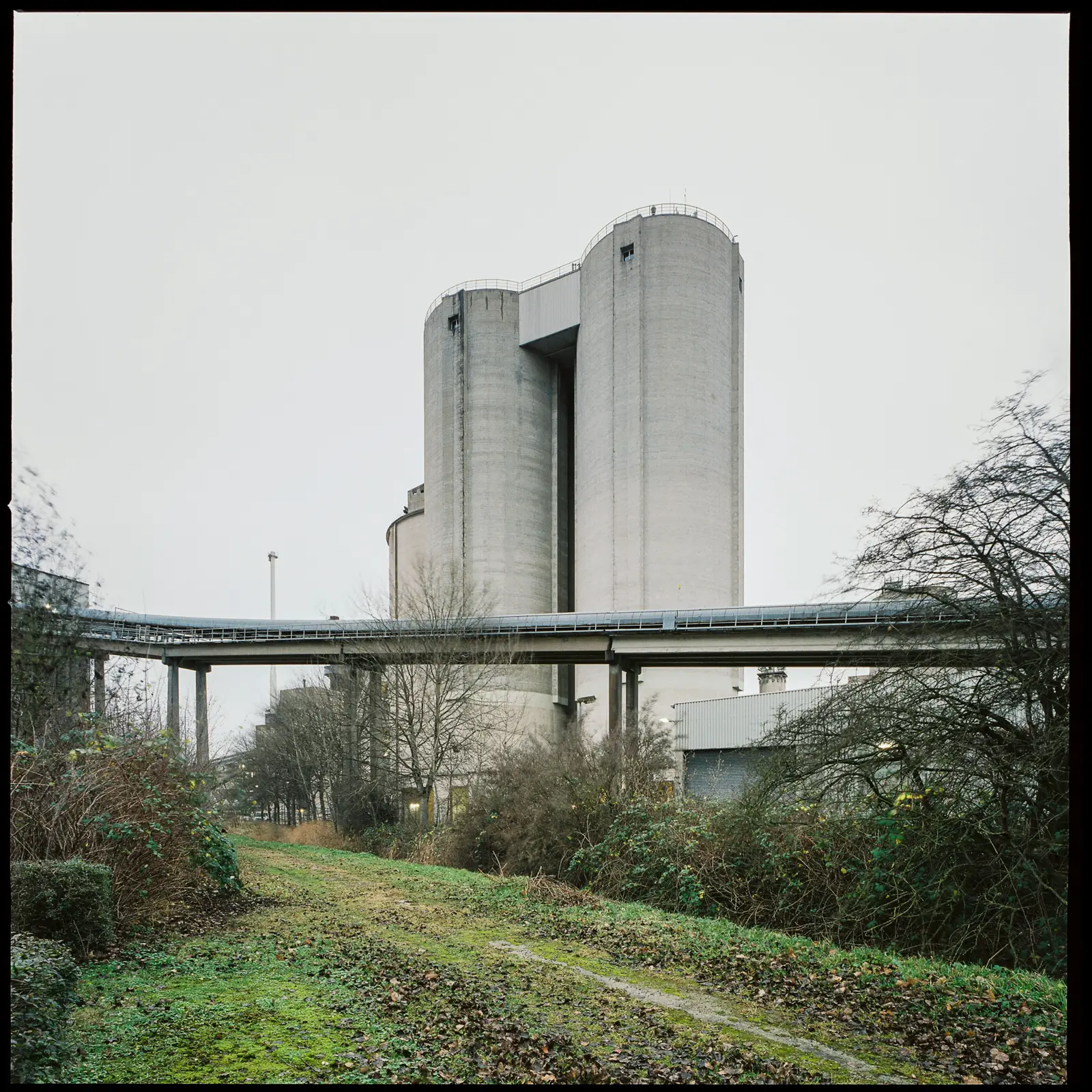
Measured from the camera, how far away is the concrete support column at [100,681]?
40.4 ft

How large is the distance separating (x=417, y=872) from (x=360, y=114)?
513 inches

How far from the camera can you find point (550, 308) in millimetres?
46000

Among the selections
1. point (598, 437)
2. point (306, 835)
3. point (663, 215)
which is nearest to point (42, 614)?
point (306, 835)

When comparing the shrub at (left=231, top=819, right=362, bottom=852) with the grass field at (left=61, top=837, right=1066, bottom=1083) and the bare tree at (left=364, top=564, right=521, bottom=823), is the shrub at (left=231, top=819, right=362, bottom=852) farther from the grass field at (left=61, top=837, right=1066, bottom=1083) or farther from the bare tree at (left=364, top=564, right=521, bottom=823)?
the grass field at (left=61, top=837, right=1066, bottom=1083)

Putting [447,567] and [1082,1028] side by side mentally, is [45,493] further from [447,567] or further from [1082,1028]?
Result: [447,567]

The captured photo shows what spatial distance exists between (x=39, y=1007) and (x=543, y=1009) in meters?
3.03

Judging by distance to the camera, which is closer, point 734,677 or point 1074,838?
point 1074,838

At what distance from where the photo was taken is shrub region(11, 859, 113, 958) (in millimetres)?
6492

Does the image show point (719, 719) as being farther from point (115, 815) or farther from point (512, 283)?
point (115, 815)

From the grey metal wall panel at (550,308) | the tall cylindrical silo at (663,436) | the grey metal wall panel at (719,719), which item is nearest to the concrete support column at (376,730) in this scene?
the grey metal wall panel at (719,719)

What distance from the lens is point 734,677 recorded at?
4069 centimetres

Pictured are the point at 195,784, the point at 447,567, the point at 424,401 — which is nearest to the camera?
the point at 195,784

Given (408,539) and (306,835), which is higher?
(408,539)

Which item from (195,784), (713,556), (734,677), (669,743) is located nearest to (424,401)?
(713,556)
